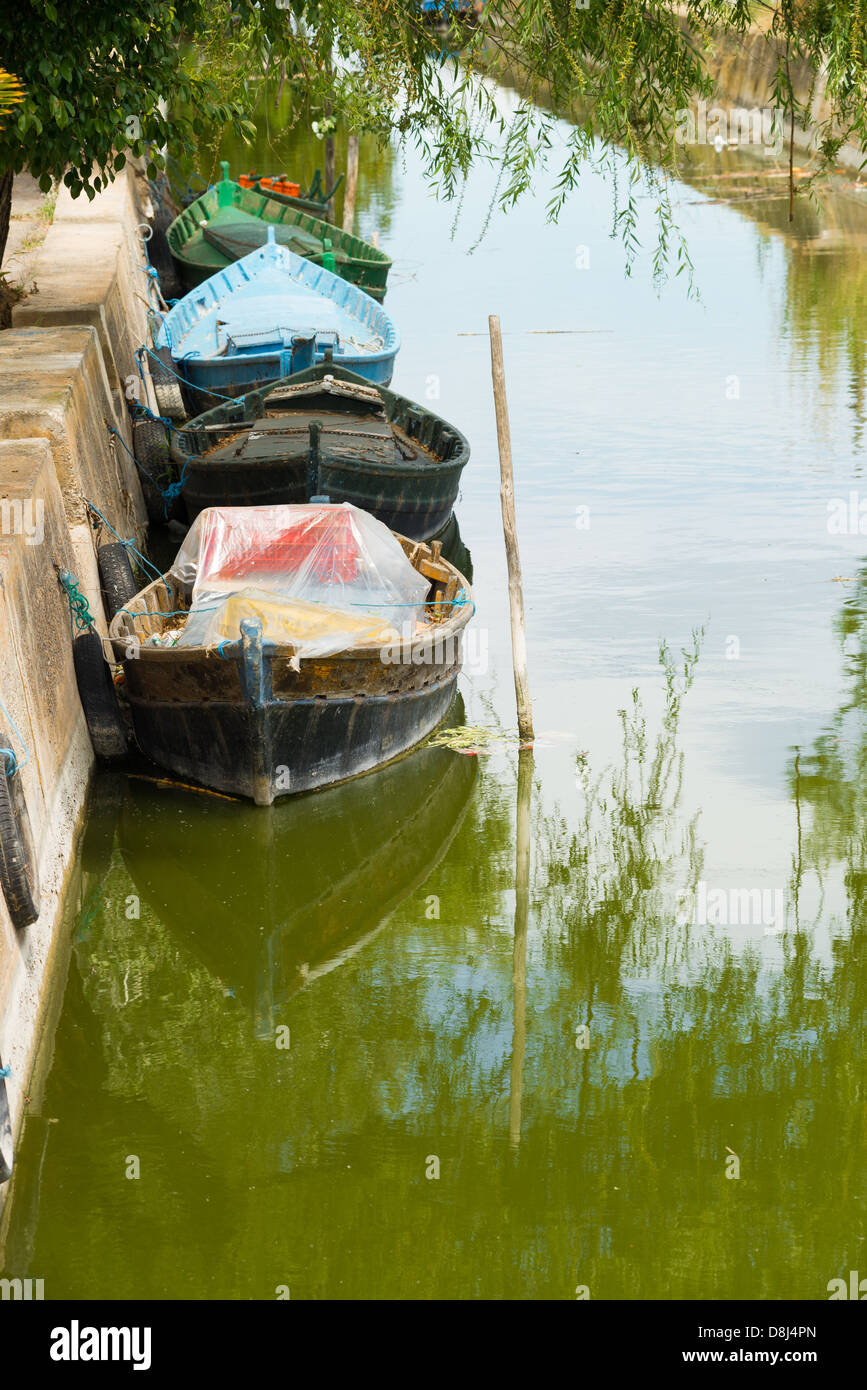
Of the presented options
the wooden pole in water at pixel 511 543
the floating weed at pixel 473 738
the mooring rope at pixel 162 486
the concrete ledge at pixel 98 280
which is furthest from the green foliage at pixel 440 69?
the floating weed at pixel 473 738

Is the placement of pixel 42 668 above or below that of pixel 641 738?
above

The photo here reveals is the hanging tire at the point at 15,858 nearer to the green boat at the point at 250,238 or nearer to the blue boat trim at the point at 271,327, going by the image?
the blue boat trim at the point at 271,327

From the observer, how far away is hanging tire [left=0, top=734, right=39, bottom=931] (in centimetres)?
707

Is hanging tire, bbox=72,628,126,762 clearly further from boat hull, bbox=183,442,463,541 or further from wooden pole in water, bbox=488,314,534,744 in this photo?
boat hull, bbox=183,442,463,541

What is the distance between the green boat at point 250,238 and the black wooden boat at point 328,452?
6799mm

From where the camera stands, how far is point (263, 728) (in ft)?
32.6

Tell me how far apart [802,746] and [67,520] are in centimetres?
551

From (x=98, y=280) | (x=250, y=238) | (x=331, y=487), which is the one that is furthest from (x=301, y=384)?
(x=250, y=238)

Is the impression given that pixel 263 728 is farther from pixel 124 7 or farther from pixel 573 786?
pixel 124 7

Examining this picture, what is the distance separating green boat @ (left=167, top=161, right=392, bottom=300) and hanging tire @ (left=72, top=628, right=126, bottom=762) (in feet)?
39.8

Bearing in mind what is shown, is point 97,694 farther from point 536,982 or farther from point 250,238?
point 250,238

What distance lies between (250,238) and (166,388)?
7.54 metres

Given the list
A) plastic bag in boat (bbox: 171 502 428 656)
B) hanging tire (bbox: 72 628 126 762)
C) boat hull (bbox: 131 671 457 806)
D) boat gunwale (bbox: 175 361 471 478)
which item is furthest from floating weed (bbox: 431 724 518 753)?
boat gunwale (bbox: 175 361 471 478)

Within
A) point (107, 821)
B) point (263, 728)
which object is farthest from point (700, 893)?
point (107, 821)
